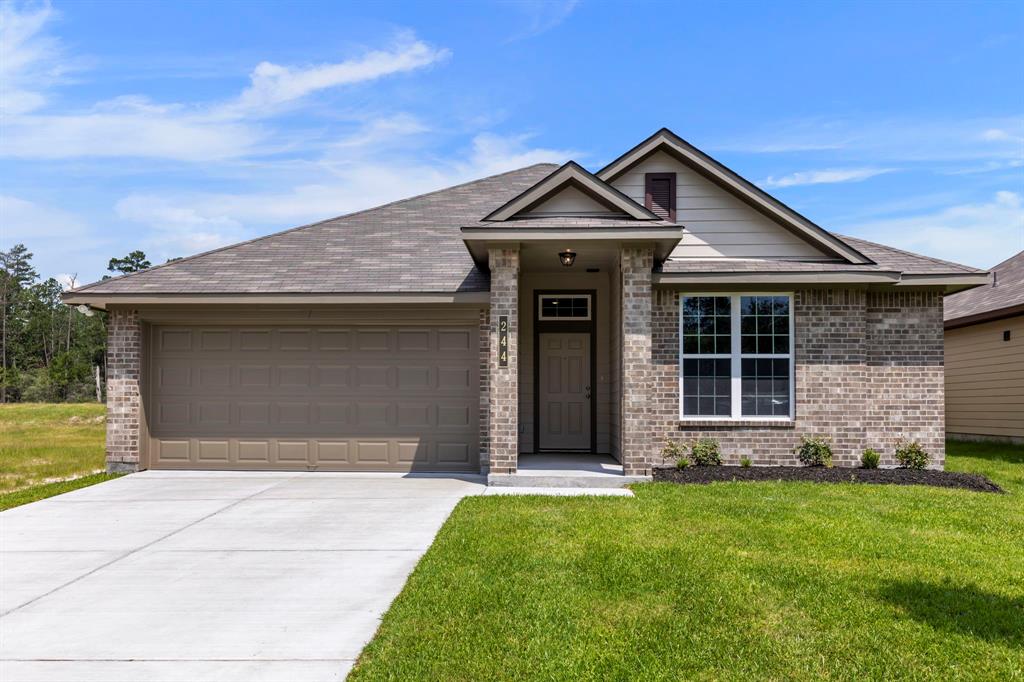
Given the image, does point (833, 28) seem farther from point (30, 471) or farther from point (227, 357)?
point (30, 471)

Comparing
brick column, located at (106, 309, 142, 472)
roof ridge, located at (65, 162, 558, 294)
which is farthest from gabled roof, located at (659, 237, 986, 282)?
brick column, located at (106, 309, 142, 472)

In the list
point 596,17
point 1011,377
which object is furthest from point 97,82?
point 1011,377

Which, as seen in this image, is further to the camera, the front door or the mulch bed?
the front door

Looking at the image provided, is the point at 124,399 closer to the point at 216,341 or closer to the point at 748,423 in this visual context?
the point at 216,341

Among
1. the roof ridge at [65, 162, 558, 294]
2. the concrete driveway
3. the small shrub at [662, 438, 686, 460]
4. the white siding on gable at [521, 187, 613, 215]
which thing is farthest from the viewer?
the roof ridge at [65, 162, 558, 294]

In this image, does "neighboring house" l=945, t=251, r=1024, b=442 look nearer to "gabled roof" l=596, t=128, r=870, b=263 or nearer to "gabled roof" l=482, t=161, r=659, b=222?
"gabled roof" l=596, t=128, r=870, b=263

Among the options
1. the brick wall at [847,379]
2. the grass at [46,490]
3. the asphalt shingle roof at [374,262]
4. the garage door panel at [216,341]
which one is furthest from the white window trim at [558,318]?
the grass at [46,490]

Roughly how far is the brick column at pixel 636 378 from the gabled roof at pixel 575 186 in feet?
3.45

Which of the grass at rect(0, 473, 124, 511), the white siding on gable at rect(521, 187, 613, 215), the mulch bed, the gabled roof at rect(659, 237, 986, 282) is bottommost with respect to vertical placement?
the grass at rect(0, 473, 124, 511)

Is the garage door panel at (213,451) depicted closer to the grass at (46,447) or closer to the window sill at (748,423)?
the grass at (46,447)

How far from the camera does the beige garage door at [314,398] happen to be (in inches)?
439

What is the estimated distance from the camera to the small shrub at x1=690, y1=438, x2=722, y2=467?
10555mm

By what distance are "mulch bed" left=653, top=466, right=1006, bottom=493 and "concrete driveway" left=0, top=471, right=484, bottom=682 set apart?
316 centimetres

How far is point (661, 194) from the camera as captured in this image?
1162cm
